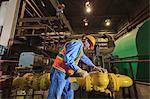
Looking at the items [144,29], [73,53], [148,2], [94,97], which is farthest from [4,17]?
[148,2]

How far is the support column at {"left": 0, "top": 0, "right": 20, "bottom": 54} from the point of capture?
12.9 ft

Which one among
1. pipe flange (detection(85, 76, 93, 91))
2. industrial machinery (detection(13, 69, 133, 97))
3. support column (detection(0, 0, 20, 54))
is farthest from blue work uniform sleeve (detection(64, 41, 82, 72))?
support column (detection(0, 0, 20, 54))

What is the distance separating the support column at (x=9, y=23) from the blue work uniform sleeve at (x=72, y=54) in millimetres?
2498

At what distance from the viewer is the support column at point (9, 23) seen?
3926 mm

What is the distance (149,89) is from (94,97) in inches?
47.9

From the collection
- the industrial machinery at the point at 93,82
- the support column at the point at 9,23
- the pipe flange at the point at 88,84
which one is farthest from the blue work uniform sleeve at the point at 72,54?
the support column at the point at 9,23

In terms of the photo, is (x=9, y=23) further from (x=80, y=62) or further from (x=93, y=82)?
(x=93, y=82)

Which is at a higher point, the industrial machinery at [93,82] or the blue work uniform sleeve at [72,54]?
the blue work uniform sleeve at [72,54]

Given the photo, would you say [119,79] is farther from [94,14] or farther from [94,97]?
[94,14]

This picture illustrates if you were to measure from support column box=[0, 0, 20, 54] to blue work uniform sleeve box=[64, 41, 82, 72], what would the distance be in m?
2.50

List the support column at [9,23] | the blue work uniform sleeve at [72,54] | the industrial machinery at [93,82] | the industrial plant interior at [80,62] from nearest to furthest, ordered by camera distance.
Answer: the blue work uniform sleeve at [72,54] < the industrial machinery at [93,82] < the industrial plant interior at [80,62] < the support column at [9,23]

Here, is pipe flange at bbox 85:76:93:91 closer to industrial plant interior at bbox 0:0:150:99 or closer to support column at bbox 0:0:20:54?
industrial plant interior at bbox 0:0:150:99

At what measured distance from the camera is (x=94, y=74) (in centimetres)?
275

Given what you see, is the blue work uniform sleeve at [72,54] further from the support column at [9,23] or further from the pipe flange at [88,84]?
the support column at [9,23]
